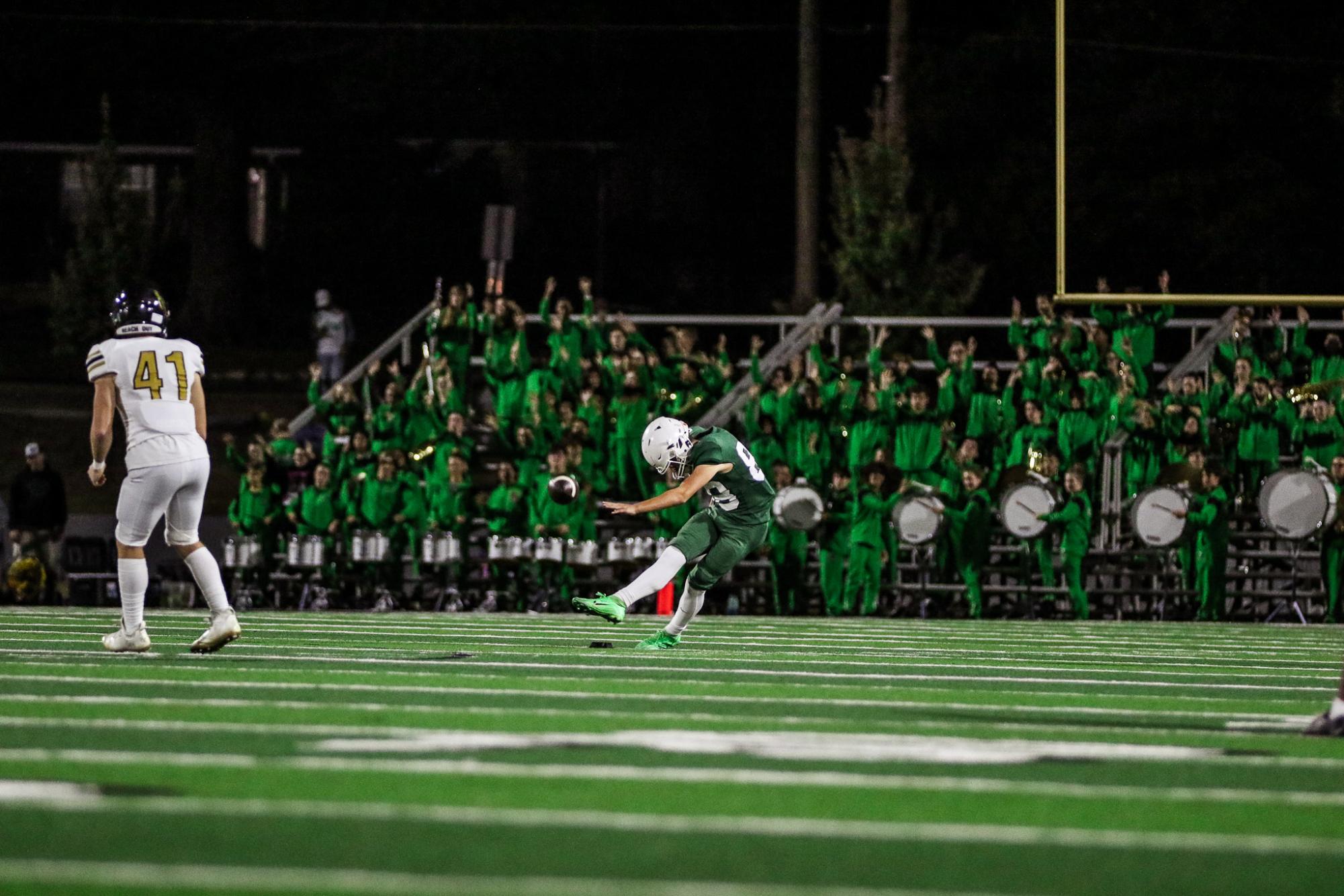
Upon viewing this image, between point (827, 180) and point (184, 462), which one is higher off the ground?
point (827, 180)

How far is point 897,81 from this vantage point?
28.4 m

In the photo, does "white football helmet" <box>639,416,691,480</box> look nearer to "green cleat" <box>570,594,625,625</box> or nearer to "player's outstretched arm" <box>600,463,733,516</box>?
"player's outstretched arm" <box>600,463,733,516</box>

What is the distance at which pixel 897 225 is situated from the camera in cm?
2770

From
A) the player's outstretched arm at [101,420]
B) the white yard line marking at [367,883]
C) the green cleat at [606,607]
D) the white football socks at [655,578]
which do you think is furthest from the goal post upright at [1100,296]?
the white yard line marking at [367,883]

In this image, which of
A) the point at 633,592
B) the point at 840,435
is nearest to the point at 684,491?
the point at 633,592

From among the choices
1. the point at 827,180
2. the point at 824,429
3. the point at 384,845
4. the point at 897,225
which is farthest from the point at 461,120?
the point at 384,845

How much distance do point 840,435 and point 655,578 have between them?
874cm

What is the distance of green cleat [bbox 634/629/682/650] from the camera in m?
12.7

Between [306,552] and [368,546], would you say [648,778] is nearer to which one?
[368,546]

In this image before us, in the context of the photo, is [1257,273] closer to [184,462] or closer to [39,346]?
[184,462]

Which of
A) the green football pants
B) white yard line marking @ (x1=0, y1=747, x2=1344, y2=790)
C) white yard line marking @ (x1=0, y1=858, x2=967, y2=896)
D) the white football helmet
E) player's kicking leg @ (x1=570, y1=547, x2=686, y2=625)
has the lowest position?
white yard line marking @ (x1=0, y1=858, x2=967, y2=896)

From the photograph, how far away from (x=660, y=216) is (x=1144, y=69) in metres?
22.8

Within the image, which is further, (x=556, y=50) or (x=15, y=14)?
(x=556, y=50)

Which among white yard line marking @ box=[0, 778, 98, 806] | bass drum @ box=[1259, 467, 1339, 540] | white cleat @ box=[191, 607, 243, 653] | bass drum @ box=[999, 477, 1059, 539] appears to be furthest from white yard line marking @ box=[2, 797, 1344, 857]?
bass drum @ box=[999, 477, 1059, 539]
